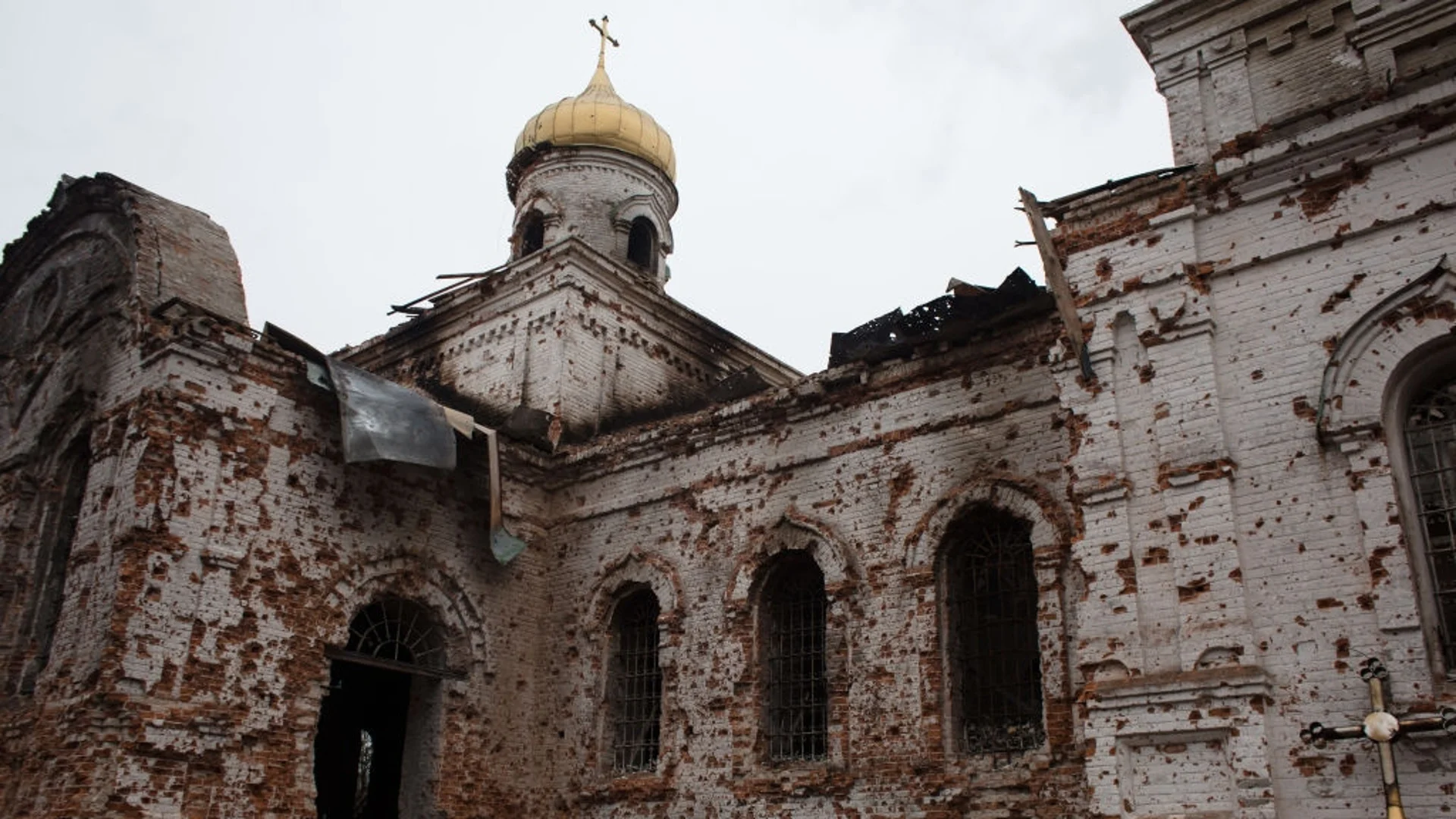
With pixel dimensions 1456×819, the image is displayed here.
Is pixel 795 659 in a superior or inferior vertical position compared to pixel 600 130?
inferior

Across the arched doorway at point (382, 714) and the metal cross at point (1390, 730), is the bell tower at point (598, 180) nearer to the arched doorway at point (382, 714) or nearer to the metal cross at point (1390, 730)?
the arched doorway at point (382, 714)

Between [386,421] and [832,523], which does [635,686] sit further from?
[386,421]

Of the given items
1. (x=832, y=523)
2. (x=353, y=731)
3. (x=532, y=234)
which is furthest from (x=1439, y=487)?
(x=532, y=234)

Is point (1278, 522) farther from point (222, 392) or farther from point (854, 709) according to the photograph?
point (222, 392)

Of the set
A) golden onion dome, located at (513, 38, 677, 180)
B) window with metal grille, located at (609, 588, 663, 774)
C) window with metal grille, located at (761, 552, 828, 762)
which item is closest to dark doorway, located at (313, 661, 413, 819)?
window with metal grille, located at (609, 588, 663, 774)

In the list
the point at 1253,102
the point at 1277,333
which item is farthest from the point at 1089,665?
the point at 1253,102

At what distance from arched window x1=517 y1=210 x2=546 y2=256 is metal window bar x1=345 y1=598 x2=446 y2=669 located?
7523 mm

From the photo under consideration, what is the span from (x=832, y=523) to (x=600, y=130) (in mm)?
9657

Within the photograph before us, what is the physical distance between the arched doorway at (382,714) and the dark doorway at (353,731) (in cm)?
1

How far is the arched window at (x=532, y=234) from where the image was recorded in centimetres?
1927

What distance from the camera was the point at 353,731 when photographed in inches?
640

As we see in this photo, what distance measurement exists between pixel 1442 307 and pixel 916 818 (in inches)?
229

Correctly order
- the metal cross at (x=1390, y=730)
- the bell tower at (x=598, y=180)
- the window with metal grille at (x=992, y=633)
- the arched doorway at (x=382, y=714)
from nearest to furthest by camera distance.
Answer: the metal cross at (x=1390, y=730) → the window with metal grille at (x=992, y=633) → the arched doorway at (x=382, y=714) → the bell tower at (x=598, y=180)

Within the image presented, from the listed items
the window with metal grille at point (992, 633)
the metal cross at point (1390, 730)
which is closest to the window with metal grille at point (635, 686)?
the window with metal grille at point (992, 633)
